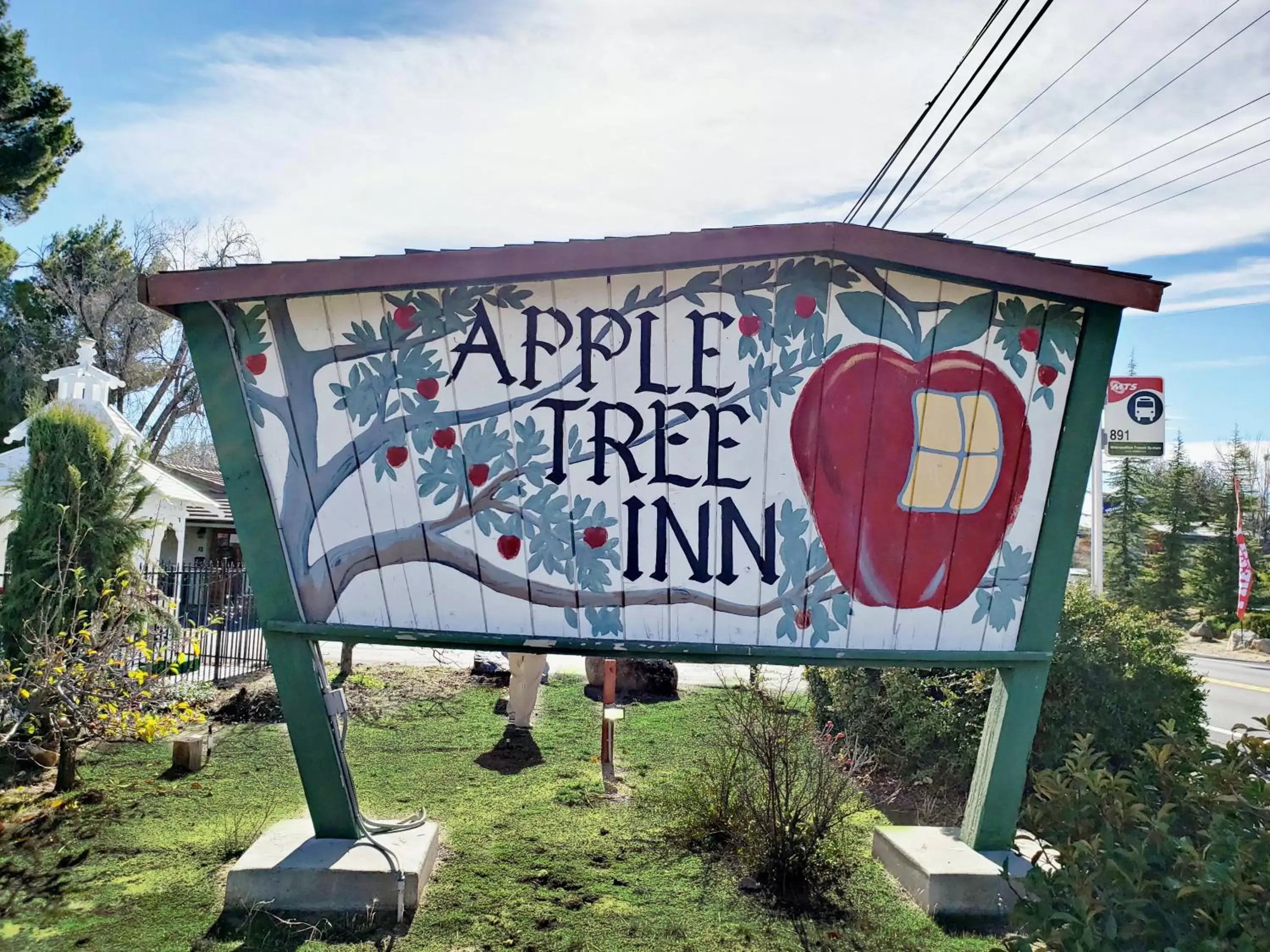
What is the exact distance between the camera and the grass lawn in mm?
4012

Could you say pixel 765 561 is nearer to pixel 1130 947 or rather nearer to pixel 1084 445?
pixel 1084 445

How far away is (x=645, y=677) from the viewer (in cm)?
1059

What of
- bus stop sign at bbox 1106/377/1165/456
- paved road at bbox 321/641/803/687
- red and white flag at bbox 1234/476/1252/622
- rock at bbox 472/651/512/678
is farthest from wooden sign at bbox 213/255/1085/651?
red and white flag at bbox 1234/476/1252/622

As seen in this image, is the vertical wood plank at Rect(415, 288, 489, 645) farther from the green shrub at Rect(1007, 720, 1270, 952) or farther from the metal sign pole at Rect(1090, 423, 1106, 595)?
the metal sign pole at Rect(1090, 423, 1106, 595)

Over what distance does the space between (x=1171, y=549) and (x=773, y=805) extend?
26.8 metres

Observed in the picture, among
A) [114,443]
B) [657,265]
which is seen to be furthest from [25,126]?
[657,265]

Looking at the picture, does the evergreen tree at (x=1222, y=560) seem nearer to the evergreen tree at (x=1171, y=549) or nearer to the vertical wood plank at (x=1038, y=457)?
the evergreen tree at (x=1171, y=549)

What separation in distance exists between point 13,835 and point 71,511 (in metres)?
2.95

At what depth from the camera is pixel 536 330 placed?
4.19 m

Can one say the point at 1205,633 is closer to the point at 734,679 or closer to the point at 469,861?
the point at 734,679

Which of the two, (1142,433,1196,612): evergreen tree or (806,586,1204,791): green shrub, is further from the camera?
(1142,433,1196,612): evergreen tree

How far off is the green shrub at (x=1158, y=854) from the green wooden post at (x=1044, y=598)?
93cm

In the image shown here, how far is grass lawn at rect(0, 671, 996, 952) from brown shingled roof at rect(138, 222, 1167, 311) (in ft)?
9.87

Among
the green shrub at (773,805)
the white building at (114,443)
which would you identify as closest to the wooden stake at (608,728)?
the green shrub at (773,805)
